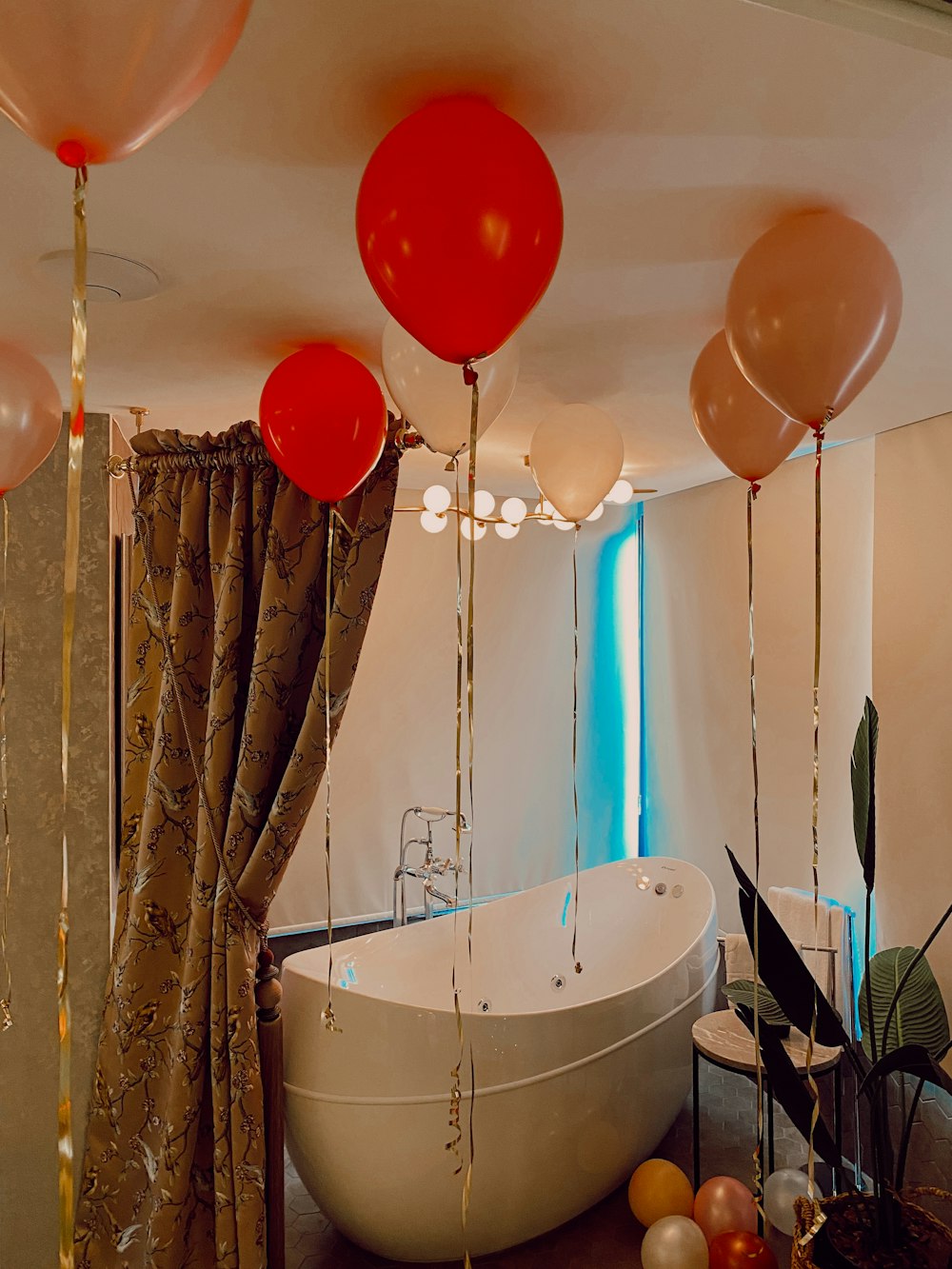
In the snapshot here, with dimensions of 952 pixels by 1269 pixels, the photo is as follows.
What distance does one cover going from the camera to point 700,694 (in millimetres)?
4402

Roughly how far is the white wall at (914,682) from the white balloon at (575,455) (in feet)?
4.51

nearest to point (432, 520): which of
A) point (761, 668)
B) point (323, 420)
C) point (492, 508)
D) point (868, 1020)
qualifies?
point (492, 508)

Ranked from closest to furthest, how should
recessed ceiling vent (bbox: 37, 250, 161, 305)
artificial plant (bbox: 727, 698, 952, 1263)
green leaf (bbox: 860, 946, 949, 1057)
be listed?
recessed ceiling vent (bbox: 37, 250, 161, 305), artificial plant (bbox: 727, 698, 952, 1263), green leaf (bbox: 860, 946, 949, 1057)

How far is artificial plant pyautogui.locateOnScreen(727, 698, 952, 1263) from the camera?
1.63 metres

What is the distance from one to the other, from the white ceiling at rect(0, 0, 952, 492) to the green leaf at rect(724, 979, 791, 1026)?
1.66 meters

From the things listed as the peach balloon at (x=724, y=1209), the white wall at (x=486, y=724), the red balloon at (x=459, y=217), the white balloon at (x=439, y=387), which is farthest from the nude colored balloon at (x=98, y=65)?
the white wall at (x=486, y=724)

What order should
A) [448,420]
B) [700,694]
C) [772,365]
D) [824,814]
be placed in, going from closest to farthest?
1. [772,365]
2. [448,420]
3. [824,814]
4. [700,694]

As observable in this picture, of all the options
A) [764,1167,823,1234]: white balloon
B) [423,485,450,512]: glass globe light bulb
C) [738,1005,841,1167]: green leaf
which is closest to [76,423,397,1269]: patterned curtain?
[423,485,450,512]: glass globe light bulb

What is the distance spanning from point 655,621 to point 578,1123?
300cm

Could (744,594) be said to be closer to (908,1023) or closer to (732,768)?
(732,768)

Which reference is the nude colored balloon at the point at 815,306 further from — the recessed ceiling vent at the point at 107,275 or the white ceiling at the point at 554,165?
the recessed ceiling vent at the point at 107,275

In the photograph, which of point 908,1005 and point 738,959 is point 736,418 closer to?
point 908,1005

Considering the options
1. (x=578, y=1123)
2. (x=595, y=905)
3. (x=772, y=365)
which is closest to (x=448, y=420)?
(x=772, y=365)

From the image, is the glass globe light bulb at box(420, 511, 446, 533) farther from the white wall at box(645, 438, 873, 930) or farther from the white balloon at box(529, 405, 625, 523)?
the white wall at box(645, 438, 873, 930)
